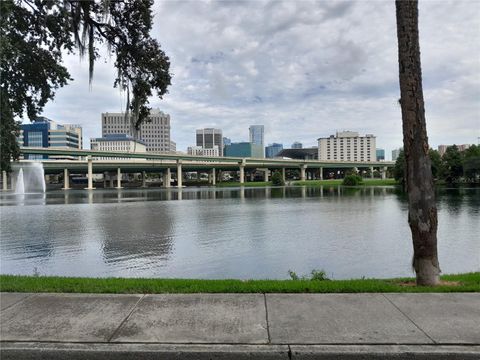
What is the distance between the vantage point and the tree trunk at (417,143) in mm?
8484

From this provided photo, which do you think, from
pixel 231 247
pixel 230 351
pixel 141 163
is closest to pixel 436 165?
pixel 141 163

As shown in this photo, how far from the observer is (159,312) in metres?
6.52

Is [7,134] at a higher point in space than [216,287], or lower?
higher

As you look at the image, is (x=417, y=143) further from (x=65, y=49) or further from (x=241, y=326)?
(x=65, y=49)

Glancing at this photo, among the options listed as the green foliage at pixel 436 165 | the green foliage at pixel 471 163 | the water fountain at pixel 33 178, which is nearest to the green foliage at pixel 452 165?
the green foliage at pixel 436 165

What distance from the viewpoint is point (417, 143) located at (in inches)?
336

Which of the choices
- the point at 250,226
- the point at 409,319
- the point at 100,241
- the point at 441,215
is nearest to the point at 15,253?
the point at 100,241

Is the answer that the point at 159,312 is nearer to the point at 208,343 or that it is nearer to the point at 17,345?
the point at 208,343

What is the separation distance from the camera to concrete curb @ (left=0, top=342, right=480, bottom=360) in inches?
194

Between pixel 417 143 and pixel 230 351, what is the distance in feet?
20.0

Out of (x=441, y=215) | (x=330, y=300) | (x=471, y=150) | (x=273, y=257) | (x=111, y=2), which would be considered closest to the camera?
(x=330, y=300)

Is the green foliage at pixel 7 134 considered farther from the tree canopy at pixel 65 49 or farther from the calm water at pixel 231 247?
the calm water at pixel 231 247

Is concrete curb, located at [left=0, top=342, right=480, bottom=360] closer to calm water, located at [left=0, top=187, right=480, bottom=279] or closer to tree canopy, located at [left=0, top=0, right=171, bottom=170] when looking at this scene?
tree canopy, located at [left=0, top=0, right=171, bottom=170]

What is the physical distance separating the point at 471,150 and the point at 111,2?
13462 cm
